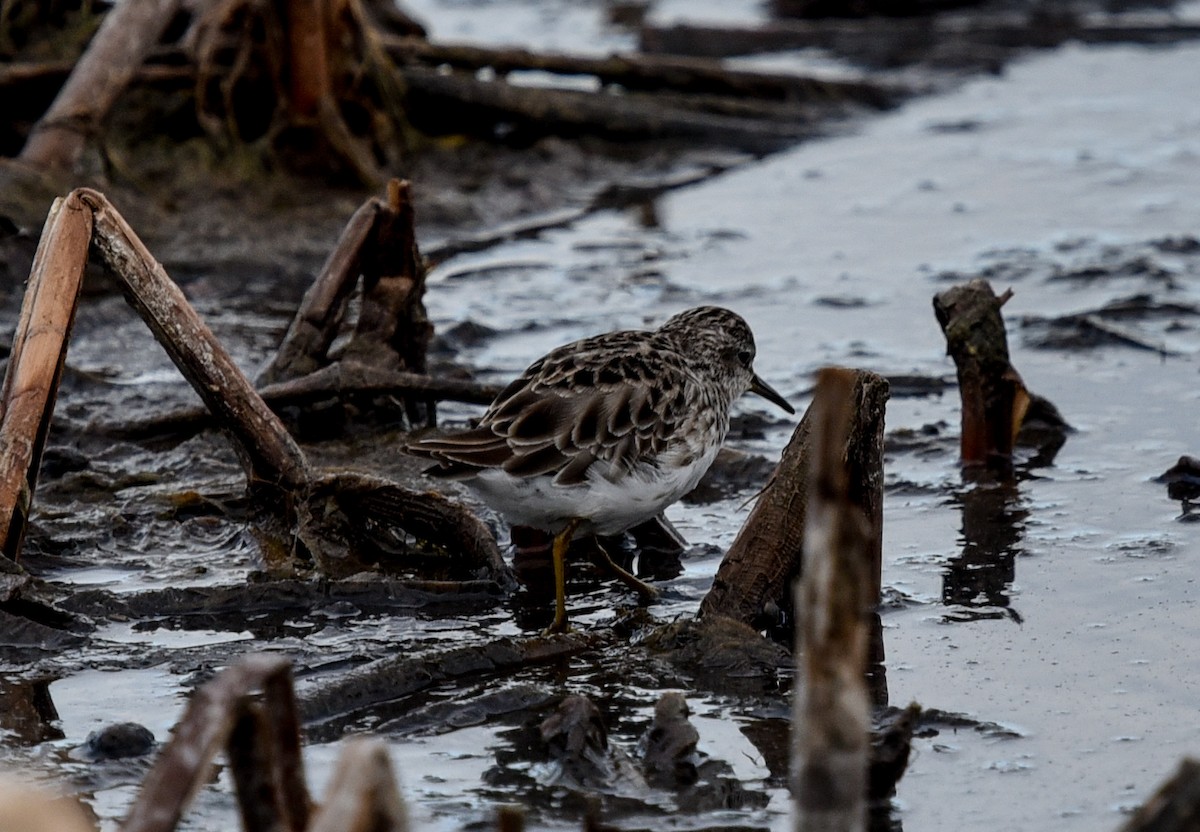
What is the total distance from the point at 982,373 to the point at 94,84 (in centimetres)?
582

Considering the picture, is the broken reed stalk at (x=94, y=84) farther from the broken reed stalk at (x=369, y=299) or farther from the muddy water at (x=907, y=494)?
the broken reed stalk at (x=369, y=299)

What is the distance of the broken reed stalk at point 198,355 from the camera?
5.97 meters

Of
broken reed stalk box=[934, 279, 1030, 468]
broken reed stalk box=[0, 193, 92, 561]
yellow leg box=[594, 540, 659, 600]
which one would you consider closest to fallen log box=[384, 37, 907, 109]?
broken reed stalk box=[934, 279, 1030, 468]

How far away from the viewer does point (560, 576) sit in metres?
6.11

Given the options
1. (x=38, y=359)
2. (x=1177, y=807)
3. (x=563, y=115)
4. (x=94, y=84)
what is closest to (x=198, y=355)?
(x=38, y=359)

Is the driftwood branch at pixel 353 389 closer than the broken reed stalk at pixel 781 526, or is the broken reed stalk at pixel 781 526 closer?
the broken reed stalk at pixel 781 526

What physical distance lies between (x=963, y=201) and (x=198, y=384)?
7.29 m

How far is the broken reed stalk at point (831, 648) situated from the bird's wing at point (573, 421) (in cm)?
302

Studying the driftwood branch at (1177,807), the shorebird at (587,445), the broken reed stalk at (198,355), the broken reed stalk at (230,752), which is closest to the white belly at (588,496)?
the shorebird at (587,445)

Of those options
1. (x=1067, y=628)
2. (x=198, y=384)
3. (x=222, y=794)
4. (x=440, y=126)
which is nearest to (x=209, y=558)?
(x=198, y=384)

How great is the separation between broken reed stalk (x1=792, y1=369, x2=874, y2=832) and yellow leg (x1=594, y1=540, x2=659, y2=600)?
322cm

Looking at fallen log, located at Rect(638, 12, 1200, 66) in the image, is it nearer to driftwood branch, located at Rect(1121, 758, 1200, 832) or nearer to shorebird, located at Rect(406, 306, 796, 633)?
shorebird, located at Rect(406, 306, 796, 633)

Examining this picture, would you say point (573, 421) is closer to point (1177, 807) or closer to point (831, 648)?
point (831, 648)

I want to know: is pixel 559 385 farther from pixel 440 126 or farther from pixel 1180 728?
pixel 440 126
